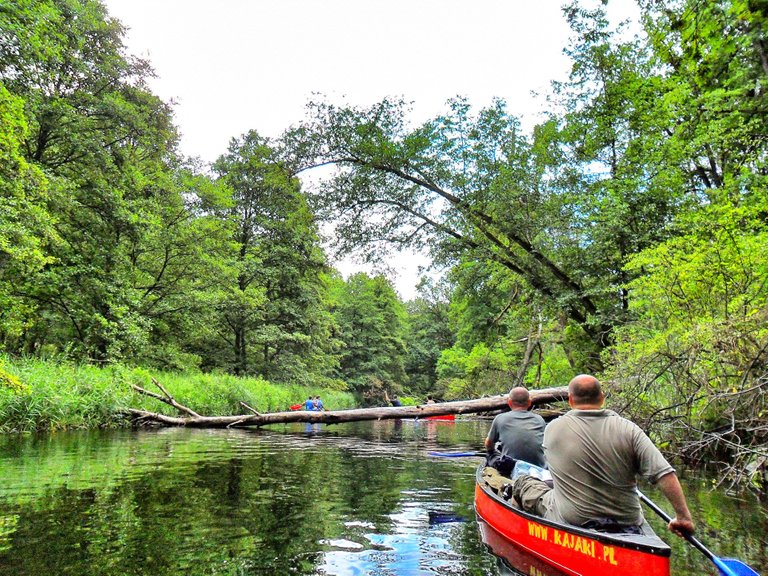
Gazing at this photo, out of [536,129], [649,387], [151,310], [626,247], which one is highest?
[536,129]

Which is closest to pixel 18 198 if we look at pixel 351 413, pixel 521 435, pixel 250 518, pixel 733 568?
pixel 351 413

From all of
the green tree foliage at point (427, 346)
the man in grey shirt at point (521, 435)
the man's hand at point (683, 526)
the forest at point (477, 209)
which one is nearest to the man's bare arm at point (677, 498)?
the man's hand at point (683, 526)

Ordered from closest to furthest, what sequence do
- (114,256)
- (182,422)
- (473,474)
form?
1. (473,474)
2. (182,422)
3. (114,256)

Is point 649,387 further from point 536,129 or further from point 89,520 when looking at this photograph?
point 536,129

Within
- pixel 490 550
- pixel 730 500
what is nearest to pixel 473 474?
pixel 730 500

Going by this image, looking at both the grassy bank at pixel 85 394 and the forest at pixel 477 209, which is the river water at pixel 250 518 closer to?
the grassy bank at pixel 85 394

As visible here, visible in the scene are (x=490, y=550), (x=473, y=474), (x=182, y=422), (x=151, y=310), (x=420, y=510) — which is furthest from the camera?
(x=151, y=310)

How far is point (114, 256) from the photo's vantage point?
18938 mm

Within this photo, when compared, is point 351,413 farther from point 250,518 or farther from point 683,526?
point 683,526

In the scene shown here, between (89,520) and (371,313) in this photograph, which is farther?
(371,313)

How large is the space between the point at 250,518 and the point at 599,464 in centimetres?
382

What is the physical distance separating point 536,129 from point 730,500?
1384cm

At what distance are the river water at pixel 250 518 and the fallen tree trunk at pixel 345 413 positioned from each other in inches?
155

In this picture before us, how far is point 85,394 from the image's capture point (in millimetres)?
13766
